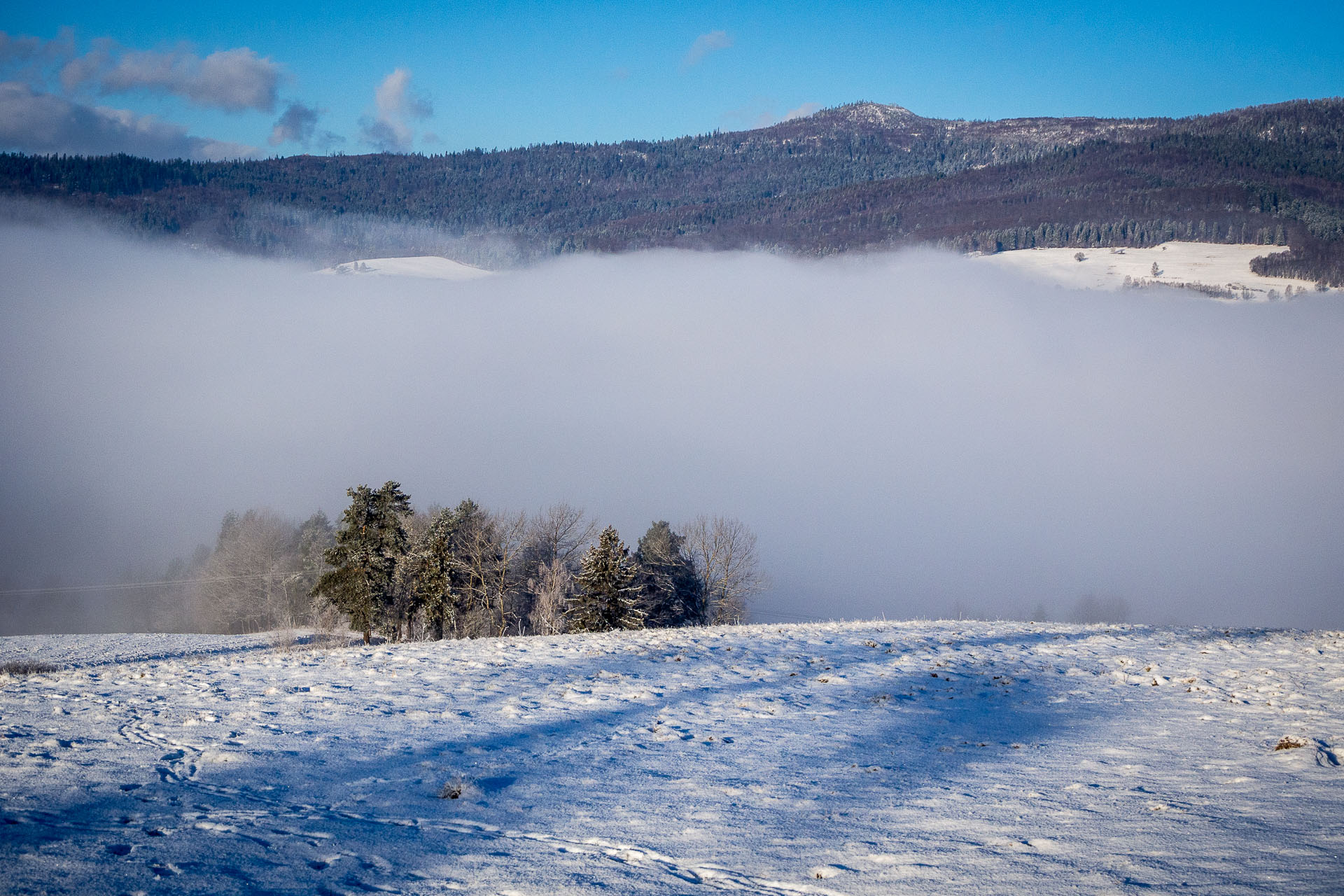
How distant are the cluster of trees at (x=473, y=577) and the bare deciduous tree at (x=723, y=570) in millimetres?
127

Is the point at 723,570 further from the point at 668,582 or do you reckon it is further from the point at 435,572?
the point at 435,572

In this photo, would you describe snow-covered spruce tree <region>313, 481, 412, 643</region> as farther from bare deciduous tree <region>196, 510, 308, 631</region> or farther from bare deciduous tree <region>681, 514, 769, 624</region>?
bare deciduous tree <region>196, 510, 308, 631</region>

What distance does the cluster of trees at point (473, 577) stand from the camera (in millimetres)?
36656

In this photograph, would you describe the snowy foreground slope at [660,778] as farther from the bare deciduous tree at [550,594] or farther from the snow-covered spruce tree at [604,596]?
the bare deciduous tree at [550,594]

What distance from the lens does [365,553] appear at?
3647 centimetres

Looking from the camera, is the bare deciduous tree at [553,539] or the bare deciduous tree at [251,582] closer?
the bare deciduous tree at [553,539]

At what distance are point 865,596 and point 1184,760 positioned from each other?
126m

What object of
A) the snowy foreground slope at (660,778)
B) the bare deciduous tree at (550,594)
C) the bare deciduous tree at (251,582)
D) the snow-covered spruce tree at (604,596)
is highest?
the snowy foreground slope at (660,778)

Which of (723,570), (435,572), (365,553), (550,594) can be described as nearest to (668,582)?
(550,594)

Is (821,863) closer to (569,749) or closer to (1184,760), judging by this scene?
(569,749)

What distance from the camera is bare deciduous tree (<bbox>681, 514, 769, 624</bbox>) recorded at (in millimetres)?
53812

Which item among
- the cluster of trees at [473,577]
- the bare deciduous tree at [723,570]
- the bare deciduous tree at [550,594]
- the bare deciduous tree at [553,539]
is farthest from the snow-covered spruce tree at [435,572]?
the bare deciduous tree at [723,570]

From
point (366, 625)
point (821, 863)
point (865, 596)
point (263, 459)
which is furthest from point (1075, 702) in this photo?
point (263, 459)

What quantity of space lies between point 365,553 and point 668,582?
1866 centimetres
